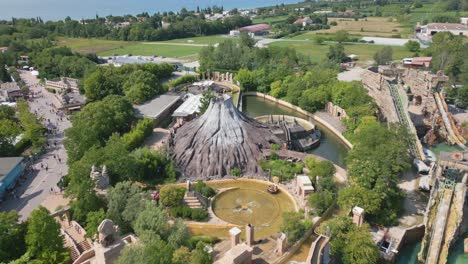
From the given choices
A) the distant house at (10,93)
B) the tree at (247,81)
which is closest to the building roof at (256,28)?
the tree at (247,81)

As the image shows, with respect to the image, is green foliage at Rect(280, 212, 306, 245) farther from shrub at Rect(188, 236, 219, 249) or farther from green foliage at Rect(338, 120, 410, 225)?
green foliage at Rect(338, 120, 410, 225)

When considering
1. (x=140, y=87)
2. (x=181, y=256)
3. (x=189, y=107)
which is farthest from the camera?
(x=140, y=87)

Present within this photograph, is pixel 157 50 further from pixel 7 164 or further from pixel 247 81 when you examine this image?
pixel 7 164

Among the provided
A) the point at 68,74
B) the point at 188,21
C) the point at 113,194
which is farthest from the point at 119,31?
the point at 113,194

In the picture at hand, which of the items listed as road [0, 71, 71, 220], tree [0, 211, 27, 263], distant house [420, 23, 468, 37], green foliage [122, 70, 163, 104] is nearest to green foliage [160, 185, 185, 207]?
tree [0, 211, 27, 263]

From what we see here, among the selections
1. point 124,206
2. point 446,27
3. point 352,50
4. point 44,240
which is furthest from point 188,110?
point 446,27

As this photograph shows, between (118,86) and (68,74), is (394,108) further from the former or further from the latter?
(68,74)

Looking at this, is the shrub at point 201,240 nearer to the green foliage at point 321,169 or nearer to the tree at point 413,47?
the green foliage at point 321,169
